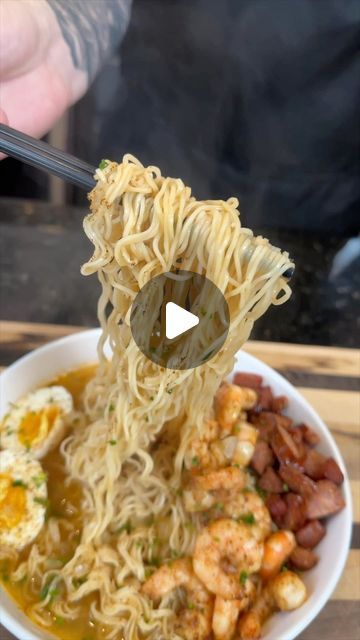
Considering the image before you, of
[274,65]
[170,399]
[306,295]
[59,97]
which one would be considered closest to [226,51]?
[274,65]

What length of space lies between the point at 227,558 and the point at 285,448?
444 mm

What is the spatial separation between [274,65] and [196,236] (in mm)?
2076

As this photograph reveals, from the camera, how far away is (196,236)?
152 centimetres

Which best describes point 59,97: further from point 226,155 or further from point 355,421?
point 355,421

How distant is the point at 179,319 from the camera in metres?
1.68

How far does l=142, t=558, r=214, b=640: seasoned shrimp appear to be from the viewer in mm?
1808

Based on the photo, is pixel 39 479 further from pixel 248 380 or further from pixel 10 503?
pixel 248 380

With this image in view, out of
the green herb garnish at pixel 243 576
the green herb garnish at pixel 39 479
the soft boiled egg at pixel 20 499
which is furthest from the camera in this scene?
the green herb garnish at pixel 39 479

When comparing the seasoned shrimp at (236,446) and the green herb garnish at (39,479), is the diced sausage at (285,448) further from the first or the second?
the green herb garnish at (39,479)

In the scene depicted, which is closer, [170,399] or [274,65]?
[170,399]

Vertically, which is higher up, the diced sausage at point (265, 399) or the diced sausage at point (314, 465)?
the diced sausage at point (265, 399)

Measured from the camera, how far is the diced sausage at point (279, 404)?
2.27m

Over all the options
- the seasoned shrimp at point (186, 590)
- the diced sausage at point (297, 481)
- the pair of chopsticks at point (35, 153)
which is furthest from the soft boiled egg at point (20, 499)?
the pair of chopsticks at point (35, 153)

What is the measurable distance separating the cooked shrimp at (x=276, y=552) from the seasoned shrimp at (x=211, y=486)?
21 cm
